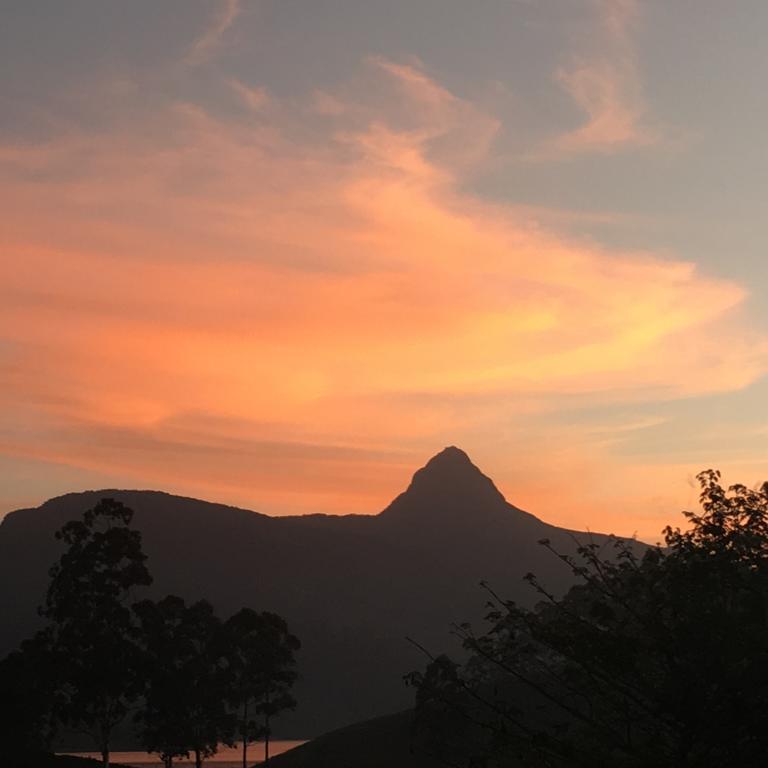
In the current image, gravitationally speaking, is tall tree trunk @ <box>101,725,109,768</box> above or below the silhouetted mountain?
above

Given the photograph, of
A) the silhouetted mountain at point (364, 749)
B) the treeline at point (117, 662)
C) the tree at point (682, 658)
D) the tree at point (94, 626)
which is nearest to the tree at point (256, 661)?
the treeline at point (117, 662)

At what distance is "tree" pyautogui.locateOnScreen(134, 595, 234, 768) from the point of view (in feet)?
279

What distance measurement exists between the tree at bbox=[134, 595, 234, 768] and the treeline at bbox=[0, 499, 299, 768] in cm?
9

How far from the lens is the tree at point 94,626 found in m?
75.8

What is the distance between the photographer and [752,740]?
794 inches

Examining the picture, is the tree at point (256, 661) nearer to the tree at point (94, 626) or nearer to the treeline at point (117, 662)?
the treeline at point (117, 662)

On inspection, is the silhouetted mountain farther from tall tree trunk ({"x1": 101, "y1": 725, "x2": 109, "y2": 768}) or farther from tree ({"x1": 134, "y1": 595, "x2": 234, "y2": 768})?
tall tree trunk ({"x1": 101, "y1": 725, "x2": 109, "y2": 768})

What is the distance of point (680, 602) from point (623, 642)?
4.46 feet

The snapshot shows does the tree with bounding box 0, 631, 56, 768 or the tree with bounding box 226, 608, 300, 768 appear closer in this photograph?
the tree with bounding box 0, 631, 56, 768

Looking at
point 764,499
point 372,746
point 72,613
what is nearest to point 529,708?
point 372,746

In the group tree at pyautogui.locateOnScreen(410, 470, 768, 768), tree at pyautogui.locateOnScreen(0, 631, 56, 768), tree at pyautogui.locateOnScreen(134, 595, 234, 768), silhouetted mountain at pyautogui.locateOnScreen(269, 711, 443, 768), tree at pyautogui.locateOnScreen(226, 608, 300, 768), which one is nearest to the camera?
tree at pyautogui.locateOnScreen(410, 470, 768, 768)

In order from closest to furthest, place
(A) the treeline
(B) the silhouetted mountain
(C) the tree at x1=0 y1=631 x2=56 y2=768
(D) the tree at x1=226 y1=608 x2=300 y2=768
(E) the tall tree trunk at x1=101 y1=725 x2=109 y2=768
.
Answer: (E) the tall tree trunk at x1=101 y1=725 x2=109 y2=768
(A) the treeline
(C) the tree at x1=0 y1=631 x2=56 y2=768
(D) the tree at x1=226 y1=608 x2=300 y2=768
(B) the silhouetted mountain

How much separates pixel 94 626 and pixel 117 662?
2.74 meters

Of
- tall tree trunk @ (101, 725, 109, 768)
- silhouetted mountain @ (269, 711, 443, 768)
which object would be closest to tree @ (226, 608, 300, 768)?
silhouetted mountain @ (269, 711, 443, 768)
